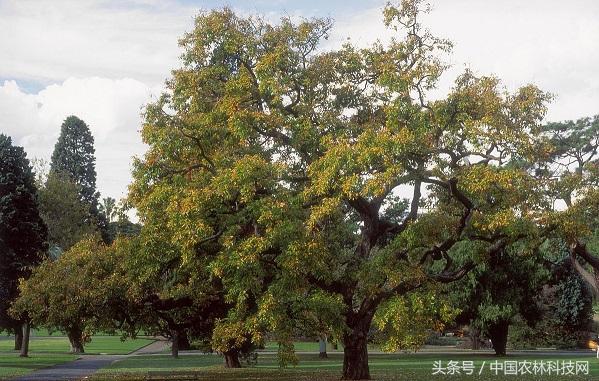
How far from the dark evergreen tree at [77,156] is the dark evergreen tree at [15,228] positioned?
105ft

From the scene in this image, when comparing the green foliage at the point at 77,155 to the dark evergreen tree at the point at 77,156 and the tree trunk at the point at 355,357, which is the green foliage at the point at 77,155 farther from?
the tree trunk at the point at 355,357

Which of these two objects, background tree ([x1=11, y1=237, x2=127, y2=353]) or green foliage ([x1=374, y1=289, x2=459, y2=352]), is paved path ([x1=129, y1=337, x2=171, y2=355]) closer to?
background tree ([x1=11, y1=237, x2=127, y2=353])

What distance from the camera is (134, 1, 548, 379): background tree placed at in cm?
2312

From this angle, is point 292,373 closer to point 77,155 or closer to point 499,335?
point 499,335

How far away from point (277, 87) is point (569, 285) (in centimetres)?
5143

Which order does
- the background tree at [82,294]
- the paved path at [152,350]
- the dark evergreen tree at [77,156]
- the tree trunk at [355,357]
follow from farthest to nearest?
the dark evergreen tree at [77,156]
the paved path at [152,350]
the background tree at [82,294]
the tree trunk at [355,357]

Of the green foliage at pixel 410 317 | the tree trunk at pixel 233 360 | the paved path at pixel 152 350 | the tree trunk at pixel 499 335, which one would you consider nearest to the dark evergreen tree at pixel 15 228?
the tree trunk at pixel 233 360

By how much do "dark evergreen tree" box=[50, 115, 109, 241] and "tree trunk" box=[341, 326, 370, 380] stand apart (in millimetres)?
54947

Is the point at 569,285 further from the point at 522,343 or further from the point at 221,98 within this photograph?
the point at 221,98

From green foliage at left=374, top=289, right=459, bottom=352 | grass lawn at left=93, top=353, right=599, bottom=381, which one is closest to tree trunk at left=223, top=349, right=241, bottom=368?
grass lawn at left=93, top=353, right=599, bottom=381

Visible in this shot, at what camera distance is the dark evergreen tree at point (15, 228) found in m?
43.3

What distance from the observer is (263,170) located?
2348cm

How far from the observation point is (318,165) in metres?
23.7

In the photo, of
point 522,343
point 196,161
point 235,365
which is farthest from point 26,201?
point 522,343
